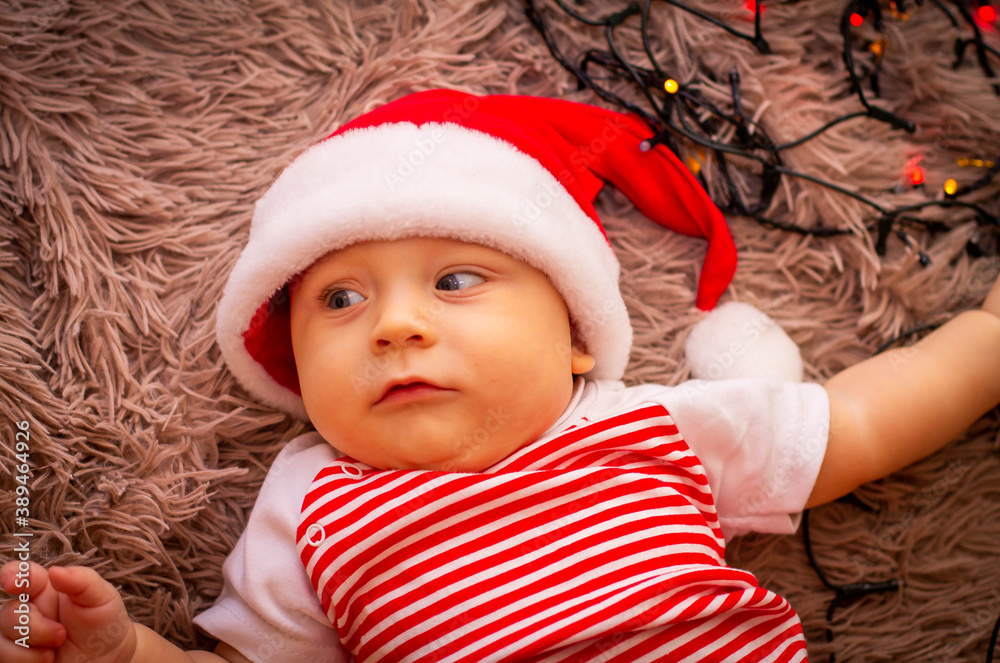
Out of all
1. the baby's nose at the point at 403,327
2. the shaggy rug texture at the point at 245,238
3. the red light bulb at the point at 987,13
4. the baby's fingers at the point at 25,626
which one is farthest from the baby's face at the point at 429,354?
the red light bulb at the point at 987,13

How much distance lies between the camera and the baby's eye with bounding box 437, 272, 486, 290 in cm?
88

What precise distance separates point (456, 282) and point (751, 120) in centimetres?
61

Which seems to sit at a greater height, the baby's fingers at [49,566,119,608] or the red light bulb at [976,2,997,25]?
the red light bulb at [976,2,997,25]

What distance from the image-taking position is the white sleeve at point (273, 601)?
0.87 metres

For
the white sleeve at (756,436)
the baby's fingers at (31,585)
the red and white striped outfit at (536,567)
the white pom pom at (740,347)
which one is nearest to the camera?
the baby's fingers at (31,585)

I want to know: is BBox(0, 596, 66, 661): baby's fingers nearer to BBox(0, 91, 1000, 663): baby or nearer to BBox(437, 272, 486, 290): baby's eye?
BBox(0, 91, 1000, 663): baby

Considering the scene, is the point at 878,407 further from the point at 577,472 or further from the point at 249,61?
the point at 249,61

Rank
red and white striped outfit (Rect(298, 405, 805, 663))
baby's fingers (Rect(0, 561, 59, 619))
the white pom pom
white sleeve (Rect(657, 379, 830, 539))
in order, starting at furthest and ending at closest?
the white pom pom, white sleeve (Rect(657, 379, 830, 539)), red and white striped outfit (Rect(298, 405, 805, 663)), baby's fingers (Rect(0, 561, 59, 619))

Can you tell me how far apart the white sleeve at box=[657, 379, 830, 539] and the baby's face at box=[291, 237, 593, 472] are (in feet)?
0.65

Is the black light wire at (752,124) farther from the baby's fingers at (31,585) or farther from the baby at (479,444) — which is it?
the baby's fingers at (31,585)

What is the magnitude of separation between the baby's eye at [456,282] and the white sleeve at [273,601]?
34 centimetres

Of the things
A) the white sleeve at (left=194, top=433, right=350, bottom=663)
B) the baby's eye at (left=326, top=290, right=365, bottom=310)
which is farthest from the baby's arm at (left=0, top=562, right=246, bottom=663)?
the baby's eye at (left=326, top=290, right=365, bottom=310)

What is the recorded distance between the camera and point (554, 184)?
943 millimetres

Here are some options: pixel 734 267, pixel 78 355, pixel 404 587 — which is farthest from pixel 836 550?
pixel 78 355
